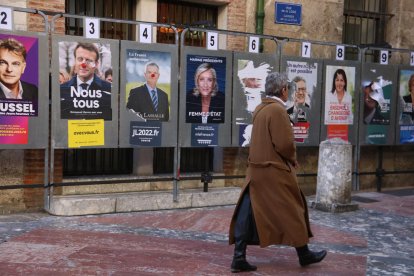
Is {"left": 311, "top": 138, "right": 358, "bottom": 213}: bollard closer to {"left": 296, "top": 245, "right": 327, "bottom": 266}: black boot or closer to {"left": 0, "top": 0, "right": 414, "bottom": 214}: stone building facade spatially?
{"left": 0, "top": 0, "right": 414, "bottom": 214}: stone building facade

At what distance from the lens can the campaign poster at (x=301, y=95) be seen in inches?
408

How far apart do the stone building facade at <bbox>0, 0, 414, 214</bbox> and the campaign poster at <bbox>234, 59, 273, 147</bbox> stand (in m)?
0.84

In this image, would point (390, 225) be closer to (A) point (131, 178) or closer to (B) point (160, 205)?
(B) point (160, 205)

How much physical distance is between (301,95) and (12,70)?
5.24 meters

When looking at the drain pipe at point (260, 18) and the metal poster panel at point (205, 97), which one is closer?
the metal poster panel at point (205, 97)

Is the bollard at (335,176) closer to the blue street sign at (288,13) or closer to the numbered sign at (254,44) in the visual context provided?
the numbered sign at (254,44)

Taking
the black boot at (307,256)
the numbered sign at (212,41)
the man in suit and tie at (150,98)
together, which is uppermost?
the numbered sign at (212,41)

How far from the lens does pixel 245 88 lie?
970 centimetres

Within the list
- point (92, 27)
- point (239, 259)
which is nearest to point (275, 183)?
point (239, 259)

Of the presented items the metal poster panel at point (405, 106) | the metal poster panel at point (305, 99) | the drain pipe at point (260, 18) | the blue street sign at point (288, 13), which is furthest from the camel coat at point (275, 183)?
the metal poster panel at point (405, 106)

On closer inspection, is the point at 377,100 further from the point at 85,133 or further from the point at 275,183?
the point at 275,183

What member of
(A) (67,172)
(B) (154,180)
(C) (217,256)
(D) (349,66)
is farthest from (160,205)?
(D) (349,66)

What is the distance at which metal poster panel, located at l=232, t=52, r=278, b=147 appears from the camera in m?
9.62

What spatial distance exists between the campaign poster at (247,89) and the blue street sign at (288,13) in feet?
5.04
